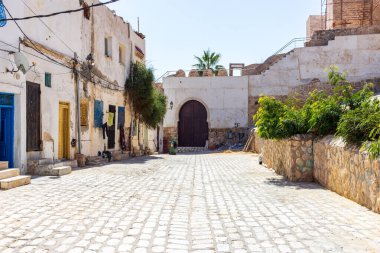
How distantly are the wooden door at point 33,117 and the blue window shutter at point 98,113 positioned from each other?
440cm

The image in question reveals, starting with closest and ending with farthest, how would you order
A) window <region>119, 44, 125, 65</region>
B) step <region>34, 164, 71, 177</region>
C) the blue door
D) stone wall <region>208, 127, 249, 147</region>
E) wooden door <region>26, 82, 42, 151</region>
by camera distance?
the blue door < step <region>34, 164, 71, 177</region> < wooden door <region>26, 82, 42, 151</region> < window <region>119, 44, 125, 65</region> < stone wall <region>208, 127, 249, 147</region>

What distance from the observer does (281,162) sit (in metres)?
10.6

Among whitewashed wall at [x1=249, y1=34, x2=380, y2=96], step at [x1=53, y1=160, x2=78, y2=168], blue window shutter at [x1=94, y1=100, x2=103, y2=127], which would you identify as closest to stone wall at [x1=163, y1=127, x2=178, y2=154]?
whitewashed wall at [x1=249, y1=34, x2=380, y2=96]

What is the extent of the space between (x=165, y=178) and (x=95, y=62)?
7.44 metres

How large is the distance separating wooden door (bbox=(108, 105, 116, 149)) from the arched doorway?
442 inches

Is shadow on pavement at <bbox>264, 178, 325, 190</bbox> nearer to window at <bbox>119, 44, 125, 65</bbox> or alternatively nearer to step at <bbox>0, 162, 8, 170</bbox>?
step at <bbox>0, 162, 8, 170</bbox>

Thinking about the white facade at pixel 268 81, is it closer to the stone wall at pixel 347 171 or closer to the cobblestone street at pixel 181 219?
the stone wall at pixel 347 171

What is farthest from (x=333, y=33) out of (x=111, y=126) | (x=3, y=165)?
(x=3, y=165)

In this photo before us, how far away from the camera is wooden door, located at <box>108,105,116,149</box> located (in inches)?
671

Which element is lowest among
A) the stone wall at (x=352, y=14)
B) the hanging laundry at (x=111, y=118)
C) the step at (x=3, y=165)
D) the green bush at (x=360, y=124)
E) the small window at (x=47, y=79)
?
the step at (x=3, y=165)

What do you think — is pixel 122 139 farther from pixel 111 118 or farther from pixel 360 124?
pixel 360 124

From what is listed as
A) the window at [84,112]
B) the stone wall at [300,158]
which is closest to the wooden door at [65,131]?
the window at [84,112]

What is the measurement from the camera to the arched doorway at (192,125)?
92.8 feet

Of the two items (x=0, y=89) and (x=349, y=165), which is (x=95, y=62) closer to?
(x=0, y=89)
